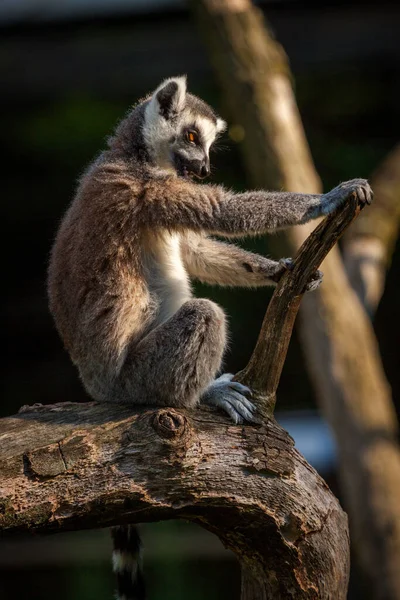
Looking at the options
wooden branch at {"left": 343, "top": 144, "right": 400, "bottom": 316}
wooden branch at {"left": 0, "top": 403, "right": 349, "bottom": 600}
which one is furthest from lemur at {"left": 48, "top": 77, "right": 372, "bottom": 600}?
wooden branch at {"left": 343, "top": 144, "right": 400, "bottom": 316}

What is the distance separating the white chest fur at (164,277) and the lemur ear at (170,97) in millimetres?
705

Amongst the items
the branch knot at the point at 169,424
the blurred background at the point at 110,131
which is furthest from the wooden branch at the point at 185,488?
the blurred background at the point at 110,131

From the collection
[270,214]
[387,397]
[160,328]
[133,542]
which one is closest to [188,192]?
[270,214]

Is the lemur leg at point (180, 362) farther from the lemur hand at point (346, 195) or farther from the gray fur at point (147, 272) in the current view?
the lemur hand at point (346, 195)

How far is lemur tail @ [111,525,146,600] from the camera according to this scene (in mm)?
3633

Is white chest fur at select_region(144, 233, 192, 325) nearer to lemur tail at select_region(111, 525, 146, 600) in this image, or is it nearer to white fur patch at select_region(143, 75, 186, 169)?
white fur patch at select_region(143, 75, 186, 169)

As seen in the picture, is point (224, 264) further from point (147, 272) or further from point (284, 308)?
point (284, 308)

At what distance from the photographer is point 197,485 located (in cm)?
321

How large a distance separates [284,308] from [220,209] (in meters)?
0.65

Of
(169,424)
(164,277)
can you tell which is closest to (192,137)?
(164,277)

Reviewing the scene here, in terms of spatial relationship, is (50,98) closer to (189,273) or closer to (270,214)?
(189,273)

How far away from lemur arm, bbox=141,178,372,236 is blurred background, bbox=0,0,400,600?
298 cm

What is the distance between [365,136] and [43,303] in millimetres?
3456

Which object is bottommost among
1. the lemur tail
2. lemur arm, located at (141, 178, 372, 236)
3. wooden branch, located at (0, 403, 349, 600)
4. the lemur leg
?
the lemur tail
